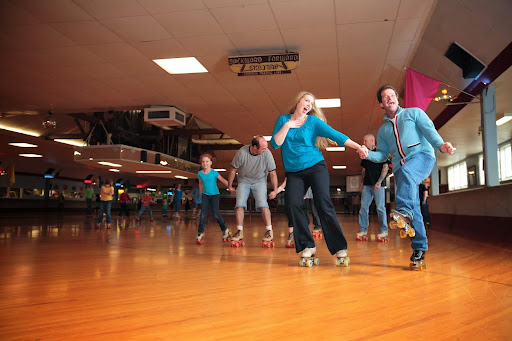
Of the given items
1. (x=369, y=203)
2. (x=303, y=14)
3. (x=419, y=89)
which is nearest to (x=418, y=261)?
(x=369, y=203)

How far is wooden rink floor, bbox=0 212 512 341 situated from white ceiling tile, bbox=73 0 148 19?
10.6 feet

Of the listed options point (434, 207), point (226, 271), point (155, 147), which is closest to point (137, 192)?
point (155, 147)

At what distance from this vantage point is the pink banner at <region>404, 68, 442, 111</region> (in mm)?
6367

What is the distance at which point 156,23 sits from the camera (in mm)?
5305

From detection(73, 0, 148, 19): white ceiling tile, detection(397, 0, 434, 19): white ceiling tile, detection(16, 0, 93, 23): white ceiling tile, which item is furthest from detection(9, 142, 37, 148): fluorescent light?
detection(397, 0, 434, 19): white ceiling tile

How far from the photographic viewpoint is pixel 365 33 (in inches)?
219

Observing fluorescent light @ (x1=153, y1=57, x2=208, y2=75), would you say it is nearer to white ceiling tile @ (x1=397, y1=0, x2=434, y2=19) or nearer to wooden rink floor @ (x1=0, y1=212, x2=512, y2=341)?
white ceiling tile @ (x1=397, y1=0, x2=434, y2=19)

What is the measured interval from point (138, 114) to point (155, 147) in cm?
149

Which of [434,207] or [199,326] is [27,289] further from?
[434,207]

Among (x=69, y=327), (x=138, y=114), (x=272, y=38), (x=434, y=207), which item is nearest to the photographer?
(x=69, y=327)

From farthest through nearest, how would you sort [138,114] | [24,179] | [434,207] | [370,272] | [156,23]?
[24,179] → [138,114] → [434,207] → [156,23] → [370,272]

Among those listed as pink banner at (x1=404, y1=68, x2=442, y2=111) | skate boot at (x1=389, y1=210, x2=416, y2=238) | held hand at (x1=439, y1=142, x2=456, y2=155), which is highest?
pink banner at (x1=404, y1=68, x2=442, y2=111)

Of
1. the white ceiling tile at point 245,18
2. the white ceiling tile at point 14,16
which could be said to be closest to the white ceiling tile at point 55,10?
the white ceiling tile at point 14,16

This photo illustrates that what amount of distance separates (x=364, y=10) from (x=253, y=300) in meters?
4.28
